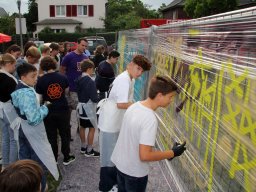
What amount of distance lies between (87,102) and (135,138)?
8.31 feet

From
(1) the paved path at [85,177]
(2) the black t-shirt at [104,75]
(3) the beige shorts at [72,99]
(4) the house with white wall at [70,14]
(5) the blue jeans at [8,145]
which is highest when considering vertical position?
(4) the house with white wall at [70,14]

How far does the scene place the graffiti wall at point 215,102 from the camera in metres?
1.97

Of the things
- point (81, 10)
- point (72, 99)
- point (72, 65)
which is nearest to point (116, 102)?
point (72, 99)

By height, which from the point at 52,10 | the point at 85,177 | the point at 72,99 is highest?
the point at 52,10

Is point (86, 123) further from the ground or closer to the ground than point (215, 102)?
closer to the ground

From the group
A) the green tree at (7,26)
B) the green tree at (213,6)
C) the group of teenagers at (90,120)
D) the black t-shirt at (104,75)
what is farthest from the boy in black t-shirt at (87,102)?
the green tree at (7,26)

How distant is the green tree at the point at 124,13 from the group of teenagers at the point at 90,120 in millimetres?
39021

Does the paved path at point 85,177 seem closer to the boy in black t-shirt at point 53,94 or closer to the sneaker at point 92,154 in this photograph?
the sneaker at point 92,154

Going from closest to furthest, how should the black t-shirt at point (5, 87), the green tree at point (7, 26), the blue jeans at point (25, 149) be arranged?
1. the blue jeans at point (25, 149)
2. the black t-shirt at point (5, 87)
3. the green tree at point (7, 26)

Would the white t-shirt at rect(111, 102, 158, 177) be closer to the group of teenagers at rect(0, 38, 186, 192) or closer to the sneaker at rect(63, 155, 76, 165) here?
the group of teenagers at rect(0, 38, 186, 192)

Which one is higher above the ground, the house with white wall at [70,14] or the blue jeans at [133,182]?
the house with white wall at [70,14]

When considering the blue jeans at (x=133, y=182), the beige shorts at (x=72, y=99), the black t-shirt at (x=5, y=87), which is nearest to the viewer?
the blue jeans at (x=133, y=182)

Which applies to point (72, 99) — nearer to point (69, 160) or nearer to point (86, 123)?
point (86, 123)

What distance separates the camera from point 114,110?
11.9 feet
